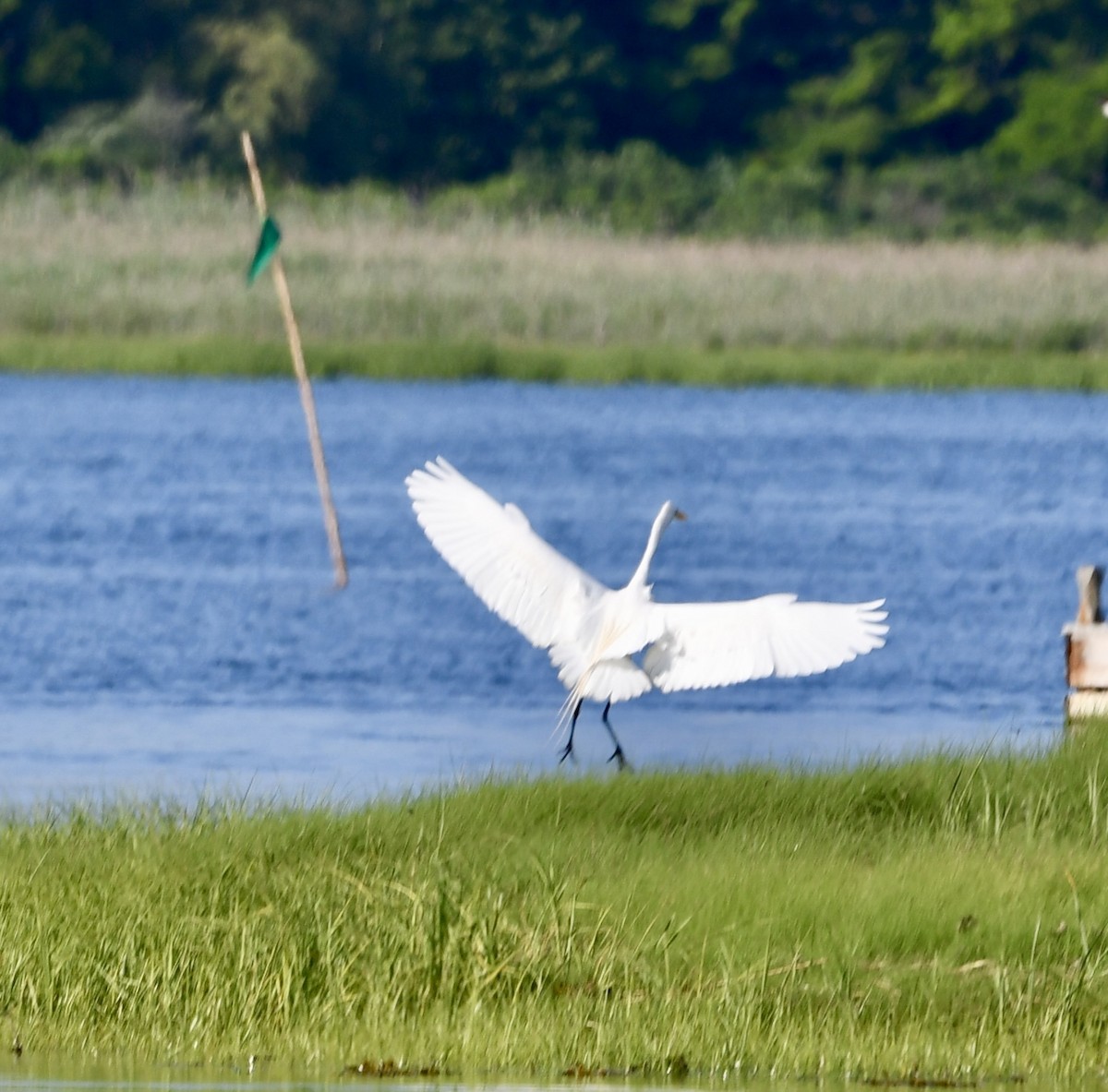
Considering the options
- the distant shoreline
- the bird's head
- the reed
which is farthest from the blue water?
the reed

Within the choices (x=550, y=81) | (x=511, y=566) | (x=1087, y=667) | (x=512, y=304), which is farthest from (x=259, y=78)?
(x=1087, y=667)

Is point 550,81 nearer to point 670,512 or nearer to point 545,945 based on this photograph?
point 670,512

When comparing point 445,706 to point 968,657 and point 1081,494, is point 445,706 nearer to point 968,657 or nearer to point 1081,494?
point 968,657

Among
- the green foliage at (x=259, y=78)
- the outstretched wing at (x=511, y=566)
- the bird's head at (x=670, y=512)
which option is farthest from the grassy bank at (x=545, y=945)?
the green foliage at (x=259, y=78)

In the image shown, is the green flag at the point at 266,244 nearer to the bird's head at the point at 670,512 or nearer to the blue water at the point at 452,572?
the blue water at the point at 452,572

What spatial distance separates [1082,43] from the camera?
48.9 m

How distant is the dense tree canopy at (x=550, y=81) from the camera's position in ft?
155

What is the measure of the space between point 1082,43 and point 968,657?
35.0m

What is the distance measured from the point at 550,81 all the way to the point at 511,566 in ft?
130

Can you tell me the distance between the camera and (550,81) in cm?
4912

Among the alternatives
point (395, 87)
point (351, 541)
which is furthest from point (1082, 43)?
point (351, 541)

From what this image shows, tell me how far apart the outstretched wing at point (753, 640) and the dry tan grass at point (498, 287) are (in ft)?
86.0

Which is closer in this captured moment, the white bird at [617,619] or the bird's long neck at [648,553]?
the white bird at [617,619]

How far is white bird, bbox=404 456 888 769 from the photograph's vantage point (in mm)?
9664
